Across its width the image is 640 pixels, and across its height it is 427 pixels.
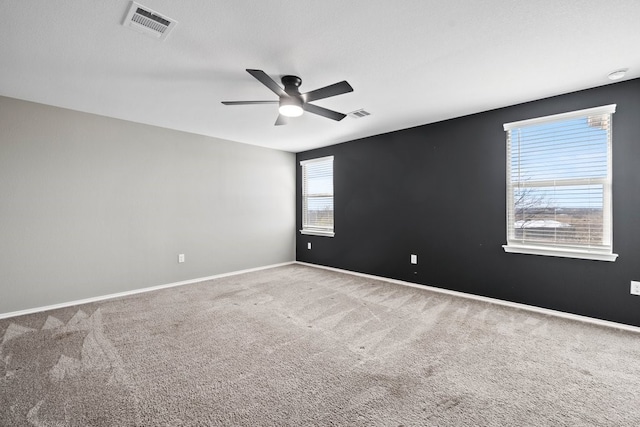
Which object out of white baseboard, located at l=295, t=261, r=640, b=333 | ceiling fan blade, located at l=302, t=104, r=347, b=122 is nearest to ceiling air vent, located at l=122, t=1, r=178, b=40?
ceiling fan blade, located at l=302, t=104, r=347, b=122

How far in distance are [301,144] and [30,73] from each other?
366cm

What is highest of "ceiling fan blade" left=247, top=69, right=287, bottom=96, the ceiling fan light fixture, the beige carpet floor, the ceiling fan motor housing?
the ceiling fan motor housing

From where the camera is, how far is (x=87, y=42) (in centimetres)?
215

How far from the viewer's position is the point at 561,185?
313 centimetres

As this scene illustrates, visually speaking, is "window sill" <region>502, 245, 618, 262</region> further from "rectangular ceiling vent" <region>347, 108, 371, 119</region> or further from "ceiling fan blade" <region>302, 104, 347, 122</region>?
"ceiling fan blade" <region>302, 104, 347, 122</region>

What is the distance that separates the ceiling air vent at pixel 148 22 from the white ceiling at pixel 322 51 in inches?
2.1

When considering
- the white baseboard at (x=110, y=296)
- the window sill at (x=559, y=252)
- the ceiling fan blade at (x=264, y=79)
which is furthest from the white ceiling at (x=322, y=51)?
the white baseboard at (x=110, y=296)

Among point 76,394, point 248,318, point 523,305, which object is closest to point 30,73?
point 76,394

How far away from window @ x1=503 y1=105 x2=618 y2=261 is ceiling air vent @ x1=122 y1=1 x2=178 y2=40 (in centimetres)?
368

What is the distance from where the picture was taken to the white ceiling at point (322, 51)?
5.98 feet

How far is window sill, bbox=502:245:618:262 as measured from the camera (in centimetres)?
287

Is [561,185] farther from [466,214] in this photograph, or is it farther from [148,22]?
[148,22]

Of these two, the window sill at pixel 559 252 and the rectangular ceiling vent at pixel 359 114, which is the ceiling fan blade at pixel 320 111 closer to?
the rectangular ceiling vent at pixel 359 114

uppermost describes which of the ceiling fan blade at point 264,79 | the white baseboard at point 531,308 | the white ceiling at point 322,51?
the white ceiling at point 322,51
